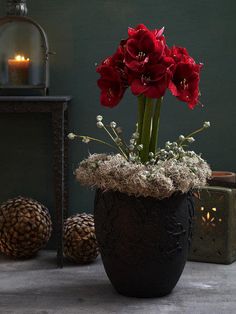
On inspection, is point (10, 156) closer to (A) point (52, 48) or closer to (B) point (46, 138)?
(B) point (46, 138)

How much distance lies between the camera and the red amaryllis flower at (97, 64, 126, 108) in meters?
2.49

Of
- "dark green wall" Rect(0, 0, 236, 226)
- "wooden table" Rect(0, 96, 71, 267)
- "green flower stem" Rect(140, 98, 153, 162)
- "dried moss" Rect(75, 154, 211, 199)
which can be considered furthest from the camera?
"dark green wall" Rect(0, 0, 236, 226)

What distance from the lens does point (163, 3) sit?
3145mm

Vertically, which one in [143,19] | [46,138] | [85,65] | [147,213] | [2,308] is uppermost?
[143,19]

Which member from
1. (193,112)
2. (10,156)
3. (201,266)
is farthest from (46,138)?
(201,266)

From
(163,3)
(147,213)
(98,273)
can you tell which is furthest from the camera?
(163,3)

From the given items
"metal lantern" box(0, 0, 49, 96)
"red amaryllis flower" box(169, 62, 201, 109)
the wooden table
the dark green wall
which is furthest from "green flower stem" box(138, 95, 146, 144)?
the dark green wall

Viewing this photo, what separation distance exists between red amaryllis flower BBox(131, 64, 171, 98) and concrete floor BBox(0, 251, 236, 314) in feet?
2.30

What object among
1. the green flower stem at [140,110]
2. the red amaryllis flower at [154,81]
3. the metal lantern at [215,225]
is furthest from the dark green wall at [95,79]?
the red amaryllis flower at [154,81]

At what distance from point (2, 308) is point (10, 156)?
91 cm

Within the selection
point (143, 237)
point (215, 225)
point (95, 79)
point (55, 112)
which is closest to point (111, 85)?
point (55, 112)

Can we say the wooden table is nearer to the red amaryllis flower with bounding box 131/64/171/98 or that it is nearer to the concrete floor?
the concrete floor

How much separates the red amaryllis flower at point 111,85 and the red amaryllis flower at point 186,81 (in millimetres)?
176

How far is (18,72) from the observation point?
2.93 meters
